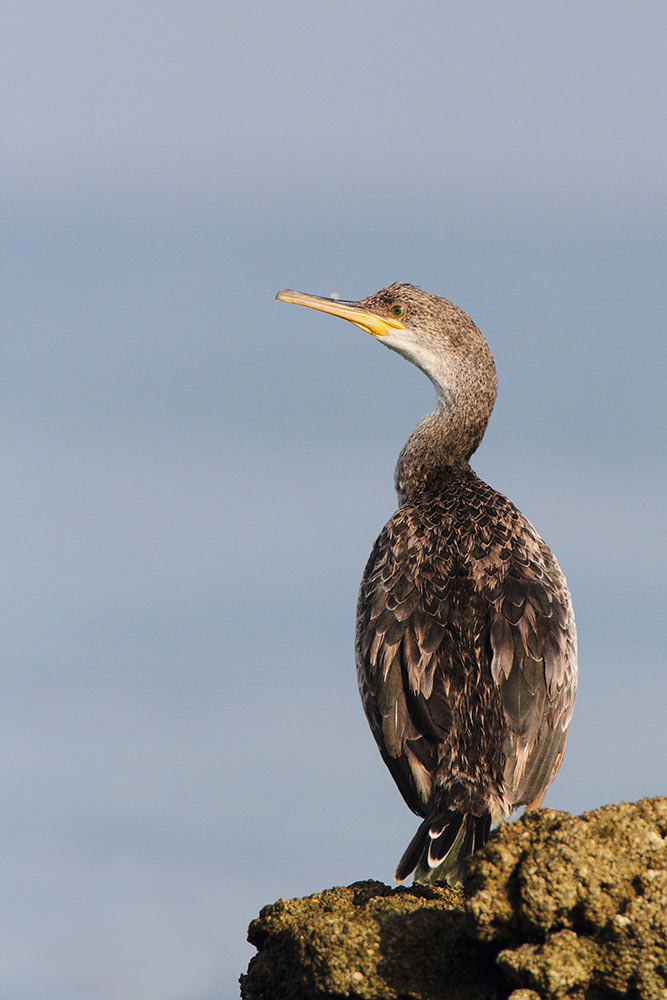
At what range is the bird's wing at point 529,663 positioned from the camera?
8.83 metres

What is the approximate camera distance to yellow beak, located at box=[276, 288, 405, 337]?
1192cm

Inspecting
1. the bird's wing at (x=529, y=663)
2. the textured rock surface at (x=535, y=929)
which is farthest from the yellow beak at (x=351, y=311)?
the textured rock surface at (x=535, y=929)

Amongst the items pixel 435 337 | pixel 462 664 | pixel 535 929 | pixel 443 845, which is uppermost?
pixel 435 337

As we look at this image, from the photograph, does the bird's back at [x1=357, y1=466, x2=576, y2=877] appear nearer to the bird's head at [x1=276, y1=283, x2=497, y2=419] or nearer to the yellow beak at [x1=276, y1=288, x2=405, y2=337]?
the bird's head at [x1=276, y1=283, x2=497, y2=419]

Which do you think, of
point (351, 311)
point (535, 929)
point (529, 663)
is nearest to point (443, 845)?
point (529, 663)

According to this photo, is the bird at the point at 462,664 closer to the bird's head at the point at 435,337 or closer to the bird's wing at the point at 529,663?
the bird's wing at the point at 529,663

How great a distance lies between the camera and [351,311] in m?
12.1

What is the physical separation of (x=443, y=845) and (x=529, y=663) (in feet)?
5.24

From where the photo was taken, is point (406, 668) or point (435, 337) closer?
point (406, 668)

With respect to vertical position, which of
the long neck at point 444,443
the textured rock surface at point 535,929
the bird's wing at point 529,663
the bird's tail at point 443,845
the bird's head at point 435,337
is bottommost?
the textured rock surface at point 535,929

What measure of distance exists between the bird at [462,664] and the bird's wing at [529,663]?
0.01m

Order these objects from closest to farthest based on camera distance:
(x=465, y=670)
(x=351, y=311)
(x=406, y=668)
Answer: (x=465, y=670), (x=406, y=668), (x=351, y=311)

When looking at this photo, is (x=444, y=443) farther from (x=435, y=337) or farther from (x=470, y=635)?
(x=470, y=635)

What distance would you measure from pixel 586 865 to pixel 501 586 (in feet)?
13.6
